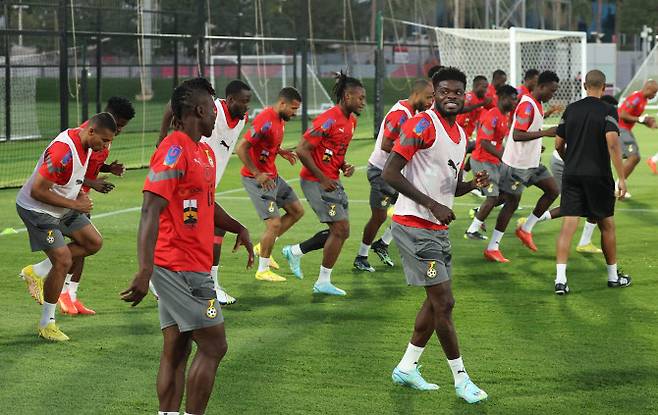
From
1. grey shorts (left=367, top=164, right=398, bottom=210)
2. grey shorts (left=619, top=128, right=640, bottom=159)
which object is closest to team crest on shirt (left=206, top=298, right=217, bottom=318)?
grey shorts (left=367, top=164, right=398, bottom=210)

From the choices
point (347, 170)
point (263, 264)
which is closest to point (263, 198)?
point (263, 264)

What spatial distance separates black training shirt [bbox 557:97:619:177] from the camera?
36.5 feet

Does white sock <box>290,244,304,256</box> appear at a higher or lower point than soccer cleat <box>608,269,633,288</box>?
higher

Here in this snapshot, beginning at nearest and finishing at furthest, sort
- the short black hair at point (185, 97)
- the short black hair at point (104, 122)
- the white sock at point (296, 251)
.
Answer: the short black hair at point (185, 97) < the short black hair at point (104, 122) < the white sock at point (296, 251)

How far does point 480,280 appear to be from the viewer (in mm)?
12047

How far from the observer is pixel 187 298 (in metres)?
6.20

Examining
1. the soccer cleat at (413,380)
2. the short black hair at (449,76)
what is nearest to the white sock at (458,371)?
the soccer cleat at (413,380)

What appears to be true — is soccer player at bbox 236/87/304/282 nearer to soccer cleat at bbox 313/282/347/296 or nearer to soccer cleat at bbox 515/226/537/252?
soccer cleat at bbox 313/282/347/296

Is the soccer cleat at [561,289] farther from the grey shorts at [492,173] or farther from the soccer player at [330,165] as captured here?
the grey shorts at [492,173]

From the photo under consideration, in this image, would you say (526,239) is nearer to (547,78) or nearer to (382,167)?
(547,78)

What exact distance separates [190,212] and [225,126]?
4.96 meters

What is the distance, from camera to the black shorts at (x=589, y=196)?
11227 millimetres

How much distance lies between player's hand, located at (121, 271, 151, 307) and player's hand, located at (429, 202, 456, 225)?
212 centimetres

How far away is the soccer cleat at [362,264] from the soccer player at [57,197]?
3963mm
